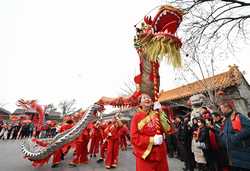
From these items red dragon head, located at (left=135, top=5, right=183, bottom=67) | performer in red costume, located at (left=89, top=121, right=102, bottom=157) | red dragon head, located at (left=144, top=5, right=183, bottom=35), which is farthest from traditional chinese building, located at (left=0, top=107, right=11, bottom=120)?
red dragon head, located at (left=144, top=5, right=183, bottom=35)

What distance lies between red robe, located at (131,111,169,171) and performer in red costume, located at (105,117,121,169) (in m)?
4.95

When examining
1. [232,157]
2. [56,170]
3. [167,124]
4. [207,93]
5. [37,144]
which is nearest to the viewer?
[167,124]

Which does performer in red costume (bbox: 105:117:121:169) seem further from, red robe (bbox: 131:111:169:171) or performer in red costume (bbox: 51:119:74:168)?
red robe (bbox: 131:111:169:171)

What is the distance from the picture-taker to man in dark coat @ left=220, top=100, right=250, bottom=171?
4.10m

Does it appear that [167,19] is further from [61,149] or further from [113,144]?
[61,149]

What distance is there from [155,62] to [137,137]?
1.37 metres

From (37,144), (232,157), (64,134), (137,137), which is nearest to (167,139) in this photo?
(64,134)

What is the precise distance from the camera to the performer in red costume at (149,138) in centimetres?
370

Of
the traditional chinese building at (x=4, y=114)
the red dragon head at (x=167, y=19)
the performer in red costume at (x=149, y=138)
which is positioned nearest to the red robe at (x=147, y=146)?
the performer in red costume at (x=149, y=138)

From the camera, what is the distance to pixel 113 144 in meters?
8.90

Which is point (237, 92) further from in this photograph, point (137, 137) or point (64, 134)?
point (137, 137)

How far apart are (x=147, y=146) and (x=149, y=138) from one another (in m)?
0.13

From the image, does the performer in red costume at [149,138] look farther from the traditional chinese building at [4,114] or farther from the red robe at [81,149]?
the traditional chinese building at [4,114]

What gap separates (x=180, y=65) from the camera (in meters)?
3.87
